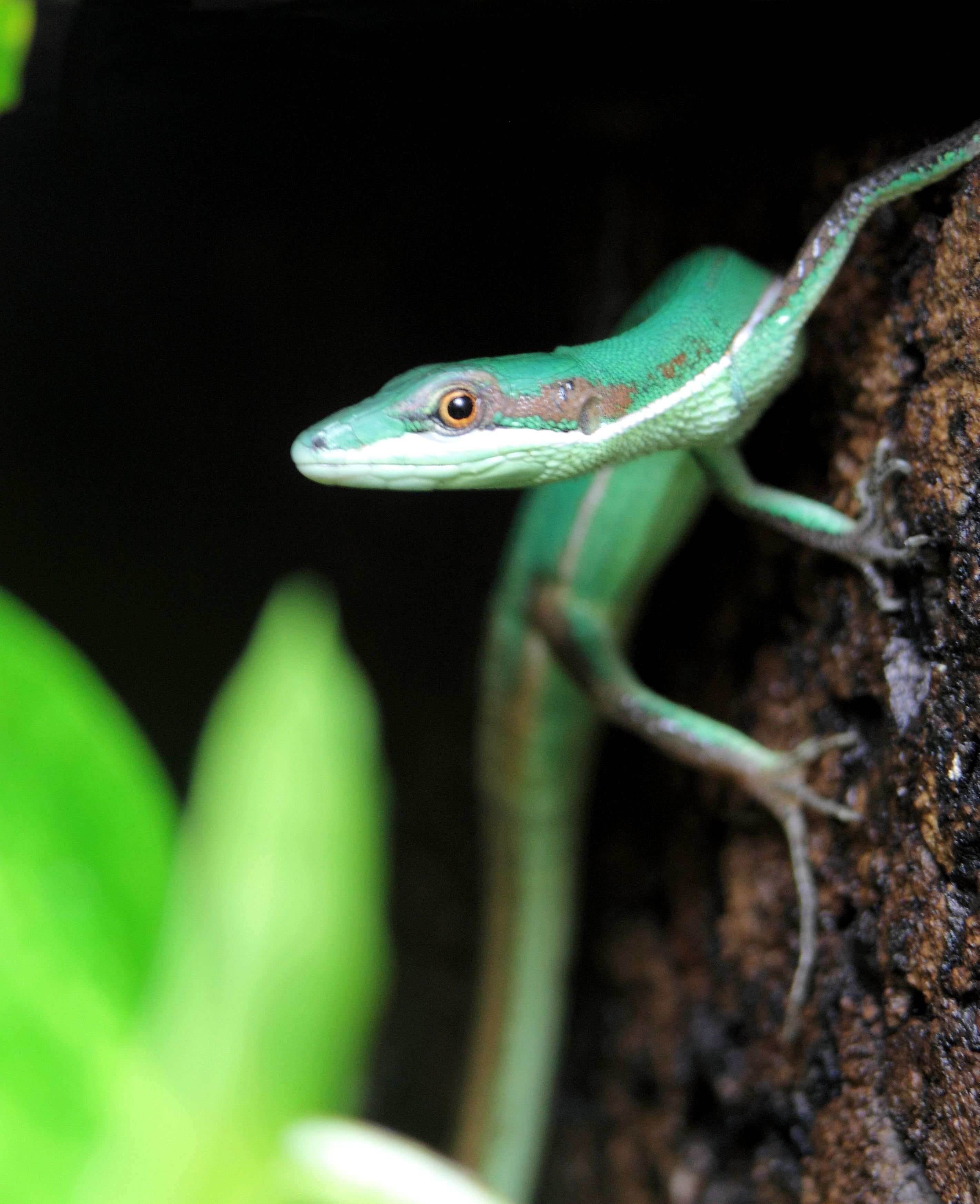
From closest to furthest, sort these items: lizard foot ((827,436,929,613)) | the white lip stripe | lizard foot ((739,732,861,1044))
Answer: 1. the white lip stripe
2. lizard foot ((827,436,929,613))
3. lizard foot ((739,732,861,1044))

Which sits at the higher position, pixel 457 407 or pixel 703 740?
pixel 457 407

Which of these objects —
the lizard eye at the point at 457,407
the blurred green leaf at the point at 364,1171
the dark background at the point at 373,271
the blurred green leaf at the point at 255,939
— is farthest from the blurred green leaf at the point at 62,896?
the dark background at the point at 373,271

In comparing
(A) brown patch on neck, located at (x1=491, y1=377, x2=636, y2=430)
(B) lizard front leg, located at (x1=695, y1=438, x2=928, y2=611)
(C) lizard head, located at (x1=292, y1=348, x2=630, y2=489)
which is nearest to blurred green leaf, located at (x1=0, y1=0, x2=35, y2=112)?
(C) lizard head, located at (x1=292, y1=348, x2=630, y2=489)

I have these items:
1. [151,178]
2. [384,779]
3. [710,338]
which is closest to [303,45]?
[151,178]

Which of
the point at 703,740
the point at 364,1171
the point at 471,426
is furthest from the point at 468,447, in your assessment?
the point at 364,1171

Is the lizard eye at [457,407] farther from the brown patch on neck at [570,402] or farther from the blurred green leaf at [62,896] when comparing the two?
the blurred green leaf at [62,896]

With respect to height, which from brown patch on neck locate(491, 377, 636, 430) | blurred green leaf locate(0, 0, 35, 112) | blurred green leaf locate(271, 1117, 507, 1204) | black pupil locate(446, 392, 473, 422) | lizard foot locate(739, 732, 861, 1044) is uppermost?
blurred green leaf locate(0, 0, 35, 112)

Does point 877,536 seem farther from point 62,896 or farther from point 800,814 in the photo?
point 62,896

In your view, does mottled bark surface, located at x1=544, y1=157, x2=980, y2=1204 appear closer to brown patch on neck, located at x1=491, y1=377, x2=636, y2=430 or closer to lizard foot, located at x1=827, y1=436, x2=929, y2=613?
lizard foot, located at x1=827, y1=436, x2=929, y2=613

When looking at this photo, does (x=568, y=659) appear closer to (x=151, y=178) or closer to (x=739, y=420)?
(x=739, y=420)
